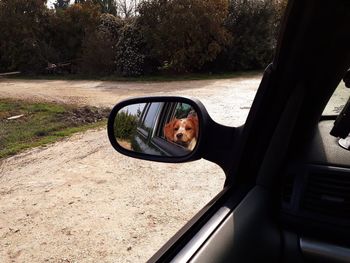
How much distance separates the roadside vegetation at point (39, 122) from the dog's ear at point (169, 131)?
19.6 ft

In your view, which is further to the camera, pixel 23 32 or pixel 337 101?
pixel 23 32

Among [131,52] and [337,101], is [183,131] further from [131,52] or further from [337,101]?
[131,52]

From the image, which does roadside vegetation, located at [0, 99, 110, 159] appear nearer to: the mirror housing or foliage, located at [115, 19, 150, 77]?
the mirror housing

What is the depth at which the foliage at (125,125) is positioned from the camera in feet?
5.65

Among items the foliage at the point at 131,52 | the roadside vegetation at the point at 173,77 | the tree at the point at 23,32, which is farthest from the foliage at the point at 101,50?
the tree at the point at 23,32

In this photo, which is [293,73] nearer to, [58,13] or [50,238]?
[50,238]

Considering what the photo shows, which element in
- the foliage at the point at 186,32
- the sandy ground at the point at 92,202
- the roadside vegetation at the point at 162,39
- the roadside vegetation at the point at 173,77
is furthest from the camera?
the roadside vegetation at the point at 162,39

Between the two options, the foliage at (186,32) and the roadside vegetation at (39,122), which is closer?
the roadside vegetation at (39,122)

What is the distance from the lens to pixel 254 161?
4.69 feet

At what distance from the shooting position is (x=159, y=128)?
61.8 inches

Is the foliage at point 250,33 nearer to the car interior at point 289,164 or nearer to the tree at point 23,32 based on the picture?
the tree at point 23,32

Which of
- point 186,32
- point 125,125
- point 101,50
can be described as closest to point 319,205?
point 125,125

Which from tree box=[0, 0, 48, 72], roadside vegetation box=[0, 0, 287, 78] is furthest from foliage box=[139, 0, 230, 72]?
tree box=[0, 0, 48, 72]

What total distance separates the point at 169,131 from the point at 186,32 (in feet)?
58.0
